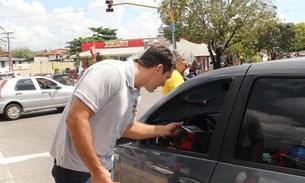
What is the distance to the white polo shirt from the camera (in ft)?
7.27

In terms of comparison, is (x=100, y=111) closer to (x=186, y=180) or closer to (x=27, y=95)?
(x=186, y=180)

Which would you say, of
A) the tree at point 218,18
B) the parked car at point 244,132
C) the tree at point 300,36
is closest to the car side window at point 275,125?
the parked car at point 244,132

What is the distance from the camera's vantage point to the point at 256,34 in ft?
127

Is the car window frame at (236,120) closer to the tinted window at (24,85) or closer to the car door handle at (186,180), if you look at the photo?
the car door handle at (186,180)

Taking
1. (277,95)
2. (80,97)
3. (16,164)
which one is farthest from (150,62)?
(16,164)

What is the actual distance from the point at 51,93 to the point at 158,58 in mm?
12415

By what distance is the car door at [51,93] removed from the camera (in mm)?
14156

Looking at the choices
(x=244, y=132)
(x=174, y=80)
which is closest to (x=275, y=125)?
(x=244, y=132)

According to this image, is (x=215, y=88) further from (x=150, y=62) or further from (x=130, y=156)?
(x=130, y=156)

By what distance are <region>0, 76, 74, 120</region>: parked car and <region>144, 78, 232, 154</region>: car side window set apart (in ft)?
36.7

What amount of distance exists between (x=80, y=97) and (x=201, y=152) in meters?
0.81

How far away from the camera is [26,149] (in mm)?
8391

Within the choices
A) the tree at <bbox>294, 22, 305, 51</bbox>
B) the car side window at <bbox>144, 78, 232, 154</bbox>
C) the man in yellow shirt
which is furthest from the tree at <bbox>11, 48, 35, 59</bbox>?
the car side window at <bbox>144, 78, 232, 154</bbox>

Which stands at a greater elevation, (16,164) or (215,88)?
(215,88)
